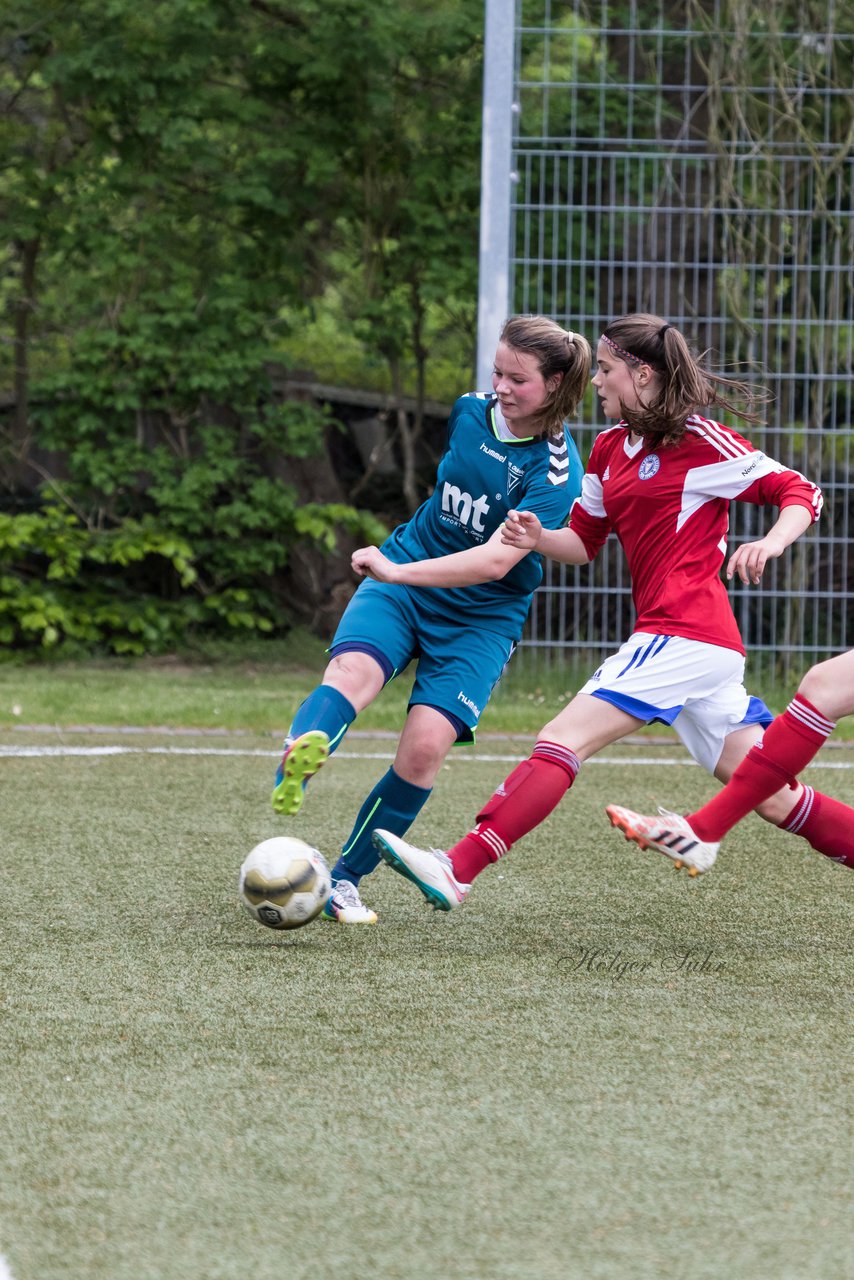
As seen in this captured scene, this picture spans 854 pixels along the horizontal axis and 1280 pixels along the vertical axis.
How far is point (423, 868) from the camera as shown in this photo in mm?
3588


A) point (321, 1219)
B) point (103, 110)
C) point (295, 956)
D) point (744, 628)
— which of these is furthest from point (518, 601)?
point (103, 110)

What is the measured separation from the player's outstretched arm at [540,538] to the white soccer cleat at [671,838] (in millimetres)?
678

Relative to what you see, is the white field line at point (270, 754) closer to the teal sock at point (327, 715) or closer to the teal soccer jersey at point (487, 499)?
the teal soccer jersey at point (487, 499)

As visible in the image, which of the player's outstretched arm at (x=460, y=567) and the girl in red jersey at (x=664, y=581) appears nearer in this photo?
the girl in red jersey at (x=664, y=581)

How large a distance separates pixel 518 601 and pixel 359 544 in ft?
24.3

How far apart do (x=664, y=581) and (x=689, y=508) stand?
191 millimetres

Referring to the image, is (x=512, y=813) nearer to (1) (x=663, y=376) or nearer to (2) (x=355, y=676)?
(2) (x=355, y=676)

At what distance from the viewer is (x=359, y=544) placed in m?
11.6

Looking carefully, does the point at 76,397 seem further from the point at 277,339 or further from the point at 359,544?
the point at 359,544

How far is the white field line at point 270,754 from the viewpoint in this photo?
7043 millimetres

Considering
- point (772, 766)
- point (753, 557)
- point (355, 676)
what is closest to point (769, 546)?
point (753, 557)

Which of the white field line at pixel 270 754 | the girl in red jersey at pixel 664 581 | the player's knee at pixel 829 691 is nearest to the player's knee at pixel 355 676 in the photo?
the girl in red jersey at pixel 664 581

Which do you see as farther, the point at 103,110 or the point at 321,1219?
the point at 103,110

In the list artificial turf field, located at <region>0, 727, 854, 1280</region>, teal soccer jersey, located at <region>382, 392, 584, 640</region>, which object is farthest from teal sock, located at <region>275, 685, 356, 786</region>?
artificial turf field, located at <region>0, 727, 854, 1280</region>
